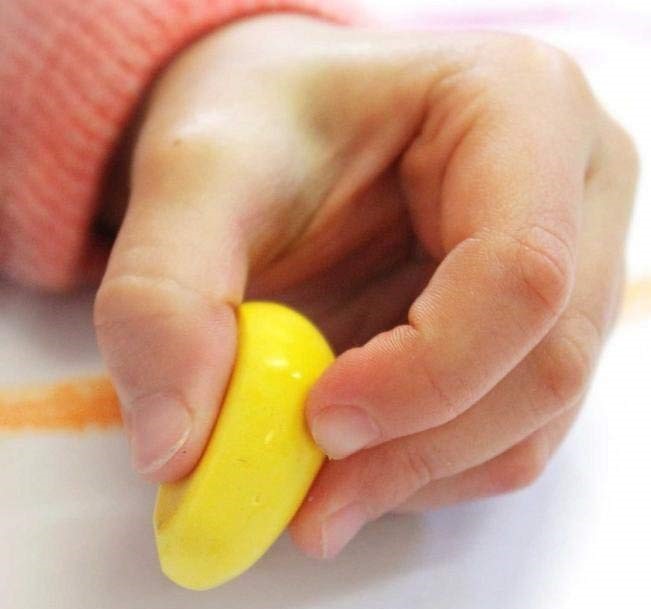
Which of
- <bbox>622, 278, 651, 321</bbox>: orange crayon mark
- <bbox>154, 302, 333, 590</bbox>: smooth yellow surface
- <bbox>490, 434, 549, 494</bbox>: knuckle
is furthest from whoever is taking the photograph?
<bbox>622, 278, 651, 321</bbox>: orange crayon mark

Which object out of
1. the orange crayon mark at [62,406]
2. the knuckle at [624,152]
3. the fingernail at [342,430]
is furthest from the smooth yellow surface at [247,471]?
the knuckle at [624,152]

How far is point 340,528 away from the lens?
379 millimetres

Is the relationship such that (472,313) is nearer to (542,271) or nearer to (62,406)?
(542,271)

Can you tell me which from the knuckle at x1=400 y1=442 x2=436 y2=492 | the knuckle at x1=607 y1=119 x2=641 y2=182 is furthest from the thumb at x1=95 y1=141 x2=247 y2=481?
the knuckle at x1=607 y1=119 x2=641 y2=182

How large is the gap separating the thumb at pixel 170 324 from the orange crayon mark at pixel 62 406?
9 centimetres

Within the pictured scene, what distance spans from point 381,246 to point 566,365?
155mm

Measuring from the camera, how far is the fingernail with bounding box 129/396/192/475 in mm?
326

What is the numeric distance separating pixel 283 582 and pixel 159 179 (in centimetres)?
18

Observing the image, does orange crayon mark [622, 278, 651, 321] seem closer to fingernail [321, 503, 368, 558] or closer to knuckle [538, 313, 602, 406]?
knuckle [538, 313, 602, 406]

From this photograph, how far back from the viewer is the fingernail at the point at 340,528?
37cm

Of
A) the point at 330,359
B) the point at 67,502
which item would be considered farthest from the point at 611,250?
the point at 67,502

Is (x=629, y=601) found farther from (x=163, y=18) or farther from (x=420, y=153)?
(x=163, y=18)

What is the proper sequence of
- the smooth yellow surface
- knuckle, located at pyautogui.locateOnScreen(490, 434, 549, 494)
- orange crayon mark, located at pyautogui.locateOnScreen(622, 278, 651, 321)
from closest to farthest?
1. the smooth yellow surface
2. knuckle, located at pyautogui.locateOnScreen(490, 434, 549, 494)
3. orange crayon mark, located at pyautogui.locateOnScreen(622, 278, 651, 321)

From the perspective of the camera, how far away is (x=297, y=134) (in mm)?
425
